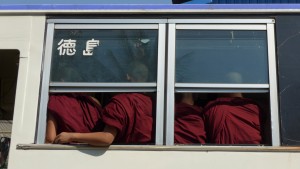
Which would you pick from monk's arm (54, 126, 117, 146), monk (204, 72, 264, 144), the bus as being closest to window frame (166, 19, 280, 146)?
the bus

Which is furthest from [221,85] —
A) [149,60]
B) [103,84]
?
[103,84]

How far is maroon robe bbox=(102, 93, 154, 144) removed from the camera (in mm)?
2863

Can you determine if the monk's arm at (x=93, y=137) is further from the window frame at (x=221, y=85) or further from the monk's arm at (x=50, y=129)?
the window frame at (x=221, y=85)

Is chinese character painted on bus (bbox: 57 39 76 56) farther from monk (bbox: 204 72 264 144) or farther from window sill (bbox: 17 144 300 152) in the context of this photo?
monk (bbox: 204 72 264 144)

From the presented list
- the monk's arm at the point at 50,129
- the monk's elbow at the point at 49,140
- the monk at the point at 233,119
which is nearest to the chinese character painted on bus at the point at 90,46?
the monk's arm at the point at 50,129

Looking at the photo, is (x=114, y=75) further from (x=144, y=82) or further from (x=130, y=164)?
(x=130, y=164)

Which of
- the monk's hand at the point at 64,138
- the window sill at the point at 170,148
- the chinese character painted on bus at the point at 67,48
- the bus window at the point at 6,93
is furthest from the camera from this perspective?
the bus window at the point at 6,93

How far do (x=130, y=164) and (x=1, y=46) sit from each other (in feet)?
4.00

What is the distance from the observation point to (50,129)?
9.49ft

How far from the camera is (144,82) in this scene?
9.59ft

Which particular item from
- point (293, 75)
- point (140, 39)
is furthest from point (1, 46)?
point (293, 75)

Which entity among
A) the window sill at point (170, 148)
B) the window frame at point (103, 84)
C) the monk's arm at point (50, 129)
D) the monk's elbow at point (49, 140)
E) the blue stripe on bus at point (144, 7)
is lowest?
the window sill at point (170, 148)

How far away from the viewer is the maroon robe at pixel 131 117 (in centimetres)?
286

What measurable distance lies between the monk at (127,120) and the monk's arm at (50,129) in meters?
0.05
